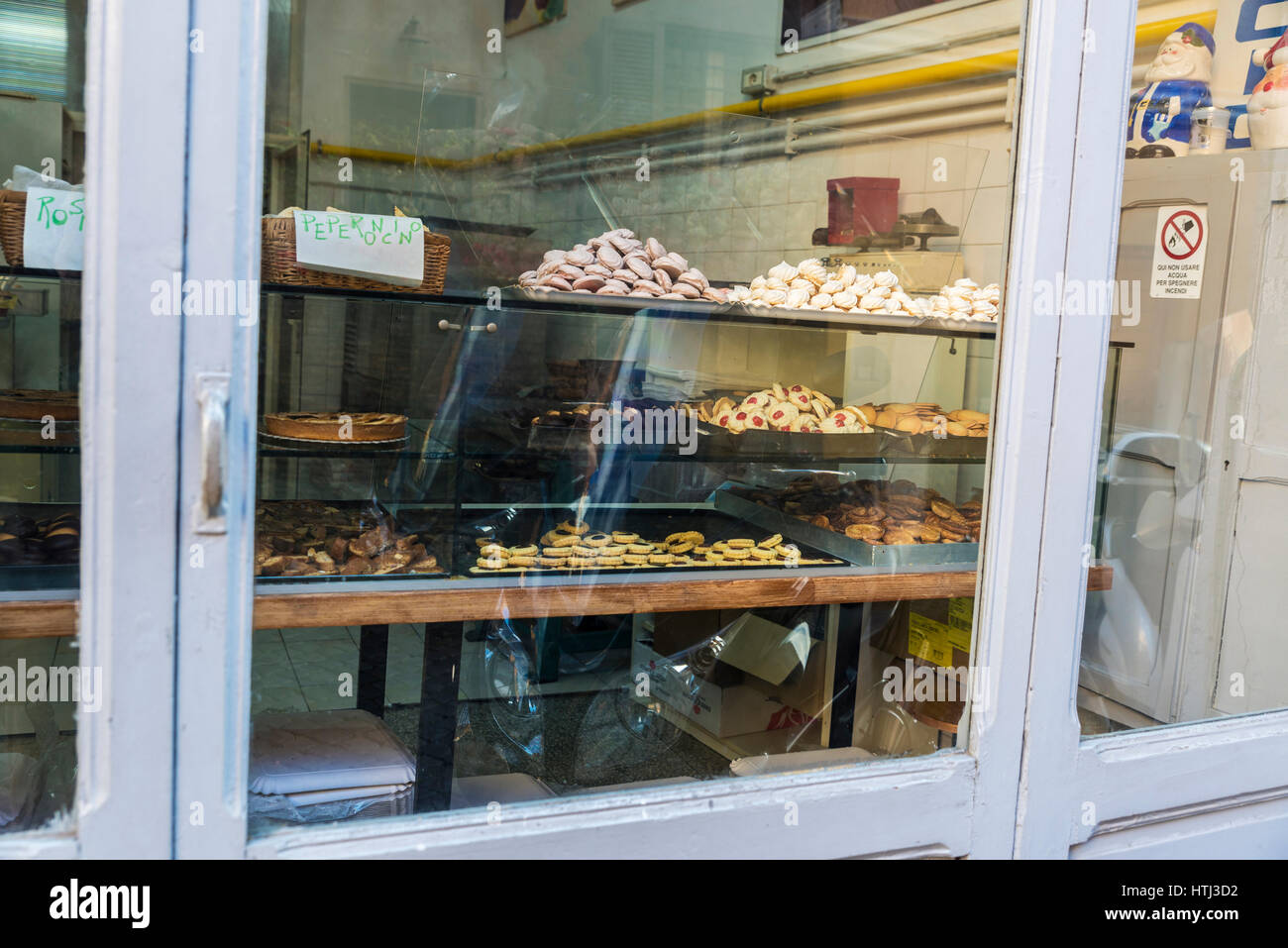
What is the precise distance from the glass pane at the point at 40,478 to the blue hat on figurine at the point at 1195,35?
265 centimetres

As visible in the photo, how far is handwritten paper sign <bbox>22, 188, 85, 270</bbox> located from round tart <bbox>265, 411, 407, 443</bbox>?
1.44 ft

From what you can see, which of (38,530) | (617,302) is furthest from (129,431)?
(617,302)

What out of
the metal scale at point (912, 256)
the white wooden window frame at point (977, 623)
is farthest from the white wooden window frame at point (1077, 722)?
the metal scale at point (912, 256)

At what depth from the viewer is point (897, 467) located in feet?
8.64

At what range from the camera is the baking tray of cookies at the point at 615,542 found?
82.5 inches

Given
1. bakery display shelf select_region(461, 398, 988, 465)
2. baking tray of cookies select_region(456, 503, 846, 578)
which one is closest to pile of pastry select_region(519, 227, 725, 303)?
bakery display shelf select_region(461, 398, 988, 465)

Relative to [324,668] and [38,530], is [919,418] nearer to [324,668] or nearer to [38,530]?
[324,668]

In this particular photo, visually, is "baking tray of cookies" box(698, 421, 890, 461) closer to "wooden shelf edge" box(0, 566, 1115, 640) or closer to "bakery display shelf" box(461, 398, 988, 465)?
"bakery display shelf" box(461, 398, 988, 465)

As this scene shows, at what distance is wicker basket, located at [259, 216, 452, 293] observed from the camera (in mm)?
1865

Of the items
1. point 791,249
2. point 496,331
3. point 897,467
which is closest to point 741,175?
point 791,249

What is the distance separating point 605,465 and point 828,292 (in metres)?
0.81

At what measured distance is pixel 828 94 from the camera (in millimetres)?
4266

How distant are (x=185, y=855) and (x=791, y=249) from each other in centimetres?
290

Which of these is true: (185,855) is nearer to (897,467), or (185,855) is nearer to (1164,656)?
(897,467)
